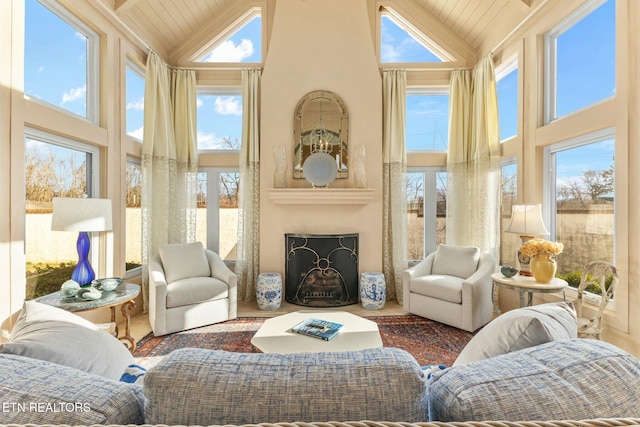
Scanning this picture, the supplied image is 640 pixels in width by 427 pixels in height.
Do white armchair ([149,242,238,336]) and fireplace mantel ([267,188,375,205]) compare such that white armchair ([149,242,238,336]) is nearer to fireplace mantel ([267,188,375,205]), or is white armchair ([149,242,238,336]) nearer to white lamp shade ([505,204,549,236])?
fireplace mantel ([267,188,375,205])

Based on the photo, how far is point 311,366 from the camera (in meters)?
0.74

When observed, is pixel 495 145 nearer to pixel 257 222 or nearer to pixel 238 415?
pixel 257 222

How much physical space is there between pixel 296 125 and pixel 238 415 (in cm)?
400

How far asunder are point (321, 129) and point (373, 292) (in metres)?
2.25

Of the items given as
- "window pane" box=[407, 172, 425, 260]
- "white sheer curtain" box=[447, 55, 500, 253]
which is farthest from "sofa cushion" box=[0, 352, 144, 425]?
"window pane" box=[407, 172, 425, 260]

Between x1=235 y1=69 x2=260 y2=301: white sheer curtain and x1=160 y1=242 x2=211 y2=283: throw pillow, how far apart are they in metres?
0.60

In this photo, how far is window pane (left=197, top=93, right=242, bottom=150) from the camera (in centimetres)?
458

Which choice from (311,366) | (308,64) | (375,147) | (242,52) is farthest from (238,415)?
(242,52)

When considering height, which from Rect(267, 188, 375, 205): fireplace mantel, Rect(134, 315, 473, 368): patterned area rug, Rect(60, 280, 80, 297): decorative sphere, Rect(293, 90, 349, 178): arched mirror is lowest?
Rect(134, 315, 473, 368): patterned area rug

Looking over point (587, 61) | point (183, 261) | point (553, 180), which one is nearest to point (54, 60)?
point (183, 261)

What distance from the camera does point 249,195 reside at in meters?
4.29

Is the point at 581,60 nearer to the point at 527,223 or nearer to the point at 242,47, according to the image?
the point at 527,223

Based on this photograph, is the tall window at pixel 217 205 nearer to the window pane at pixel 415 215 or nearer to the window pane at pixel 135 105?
the window pane at pixel 135 105

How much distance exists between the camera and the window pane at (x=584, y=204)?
2.65 metres
